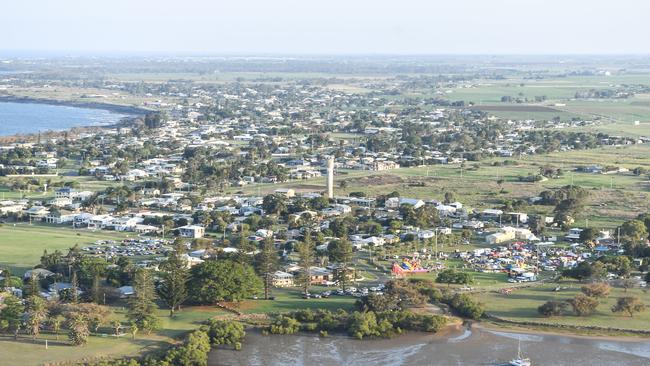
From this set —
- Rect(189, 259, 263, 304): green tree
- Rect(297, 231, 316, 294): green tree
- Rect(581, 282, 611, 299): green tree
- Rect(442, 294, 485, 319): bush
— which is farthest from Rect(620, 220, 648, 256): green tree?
Rect(189, 259, 263, 304): green tree

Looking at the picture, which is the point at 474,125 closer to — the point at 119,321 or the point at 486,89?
the point at 486,89

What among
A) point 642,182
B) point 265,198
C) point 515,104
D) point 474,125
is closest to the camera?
point 265,198

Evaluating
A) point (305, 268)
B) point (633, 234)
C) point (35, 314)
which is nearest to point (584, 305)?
point (305, 268)

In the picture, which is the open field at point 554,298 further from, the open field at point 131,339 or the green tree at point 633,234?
the green tree at point 633,234

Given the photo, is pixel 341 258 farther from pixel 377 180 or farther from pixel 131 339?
pixel 377 180

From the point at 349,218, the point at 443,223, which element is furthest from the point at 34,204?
the point at 443,223

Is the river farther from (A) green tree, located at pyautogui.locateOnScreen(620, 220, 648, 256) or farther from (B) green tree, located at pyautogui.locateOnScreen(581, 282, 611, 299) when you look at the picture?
(B) green tree, located at pyautogui.locateOnScreen(581, 282, 611, 299)

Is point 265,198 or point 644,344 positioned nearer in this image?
point 644,344
